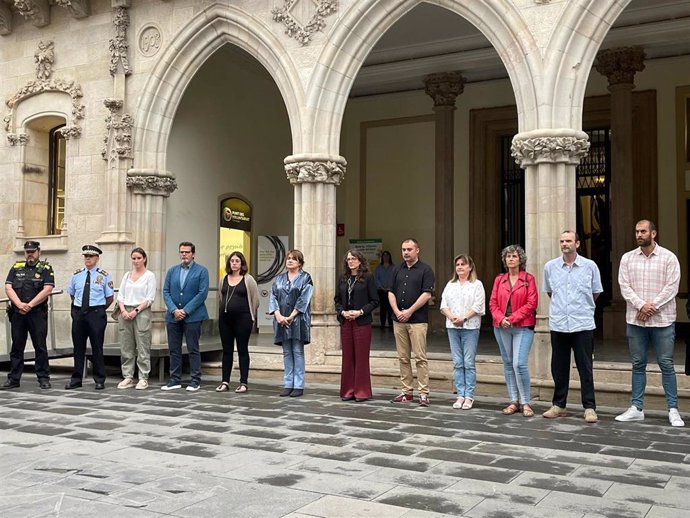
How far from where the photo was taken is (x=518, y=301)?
24.7ft

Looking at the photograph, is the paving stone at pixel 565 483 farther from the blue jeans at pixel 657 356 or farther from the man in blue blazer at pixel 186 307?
the man in blue blazer at pixel 186 307

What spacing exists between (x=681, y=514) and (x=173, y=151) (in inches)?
402

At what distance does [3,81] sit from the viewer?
43.3ft

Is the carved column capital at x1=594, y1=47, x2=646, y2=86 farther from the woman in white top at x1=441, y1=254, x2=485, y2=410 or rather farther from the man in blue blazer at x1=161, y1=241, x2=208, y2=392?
the man in blue blazer at x1=161, y1=241, x2=208, y2=392

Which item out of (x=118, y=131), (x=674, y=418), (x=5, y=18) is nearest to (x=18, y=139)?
(x=5, y=18)

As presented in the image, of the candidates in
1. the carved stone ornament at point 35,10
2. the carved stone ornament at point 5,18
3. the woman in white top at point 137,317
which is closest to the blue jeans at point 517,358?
the woman in white top at point 137,317

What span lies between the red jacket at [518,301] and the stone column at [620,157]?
5.97 meters

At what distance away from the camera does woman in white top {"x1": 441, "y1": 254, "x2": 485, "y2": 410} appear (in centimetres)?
780

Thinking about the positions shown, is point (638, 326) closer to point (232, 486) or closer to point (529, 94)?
point (529, 94)

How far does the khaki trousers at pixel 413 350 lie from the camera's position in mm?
8047

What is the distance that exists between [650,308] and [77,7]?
9796mm

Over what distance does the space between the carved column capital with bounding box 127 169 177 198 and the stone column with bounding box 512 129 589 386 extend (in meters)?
5.63

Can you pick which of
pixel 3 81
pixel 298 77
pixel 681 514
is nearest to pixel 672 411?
pixel 681 514

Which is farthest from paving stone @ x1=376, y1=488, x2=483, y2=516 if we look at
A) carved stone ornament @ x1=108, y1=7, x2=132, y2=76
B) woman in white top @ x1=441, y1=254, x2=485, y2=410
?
carved stone ornament @ x1=108, y1=7, x2=132, y2=76
